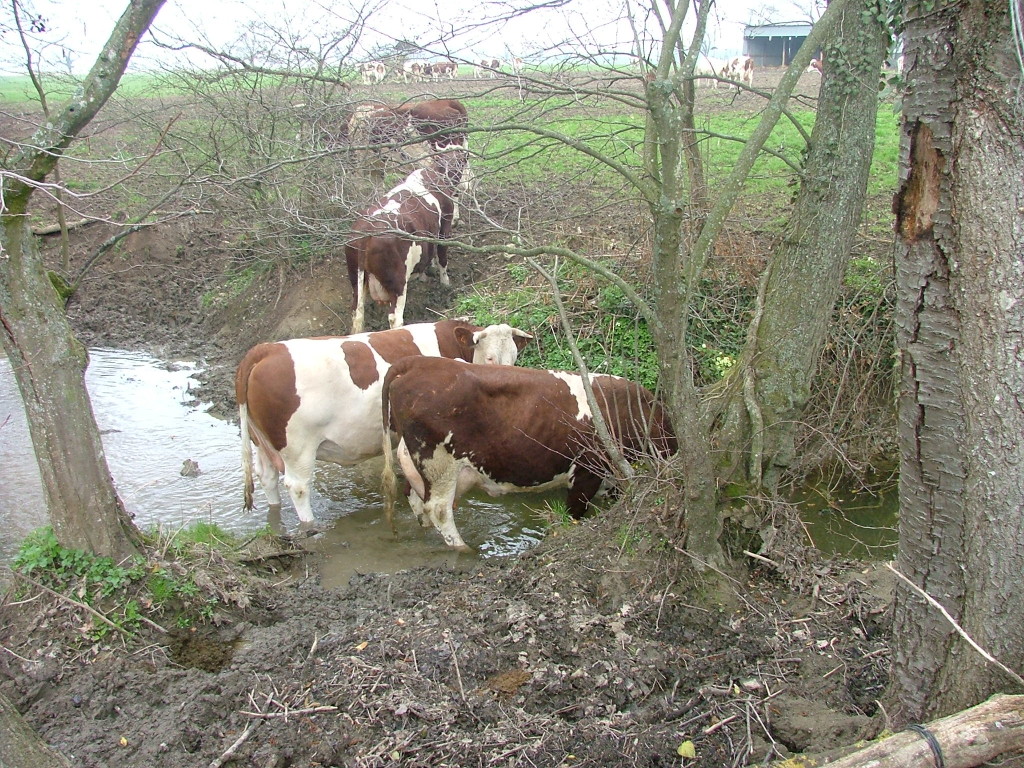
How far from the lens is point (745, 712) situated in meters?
3.63

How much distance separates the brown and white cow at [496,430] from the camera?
656 centimetres

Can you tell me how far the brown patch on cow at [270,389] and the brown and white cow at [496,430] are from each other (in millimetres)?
843

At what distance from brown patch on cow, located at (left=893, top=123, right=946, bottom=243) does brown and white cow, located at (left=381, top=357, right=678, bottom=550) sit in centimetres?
391

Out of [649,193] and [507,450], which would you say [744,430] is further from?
[507,450]

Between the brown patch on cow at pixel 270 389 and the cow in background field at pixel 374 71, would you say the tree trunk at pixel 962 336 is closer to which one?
the brown patch on cow at pixel 270 389

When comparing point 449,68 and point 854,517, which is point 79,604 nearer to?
point 449,68

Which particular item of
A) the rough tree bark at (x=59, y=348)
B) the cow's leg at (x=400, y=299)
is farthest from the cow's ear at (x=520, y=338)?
the rough tree bark at (x=59, y=348)

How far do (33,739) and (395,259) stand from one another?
25.0 feet

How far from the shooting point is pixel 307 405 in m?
7.07

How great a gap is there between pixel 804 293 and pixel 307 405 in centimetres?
417

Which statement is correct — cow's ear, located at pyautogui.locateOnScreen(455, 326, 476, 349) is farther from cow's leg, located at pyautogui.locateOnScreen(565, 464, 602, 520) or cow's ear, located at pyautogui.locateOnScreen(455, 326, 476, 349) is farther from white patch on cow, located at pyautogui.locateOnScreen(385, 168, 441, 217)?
white patch on cow, located at pyautogui.locateOnScreen(385, 168, 441, 217)

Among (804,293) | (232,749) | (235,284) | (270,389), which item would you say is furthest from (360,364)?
(235,284)

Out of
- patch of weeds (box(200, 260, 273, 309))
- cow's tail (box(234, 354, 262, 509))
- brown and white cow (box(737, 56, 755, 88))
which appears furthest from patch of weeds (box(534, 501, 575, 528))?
brown and white cow (box(737, 56, 755, 88))

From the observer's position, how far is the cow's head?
8195 mm
